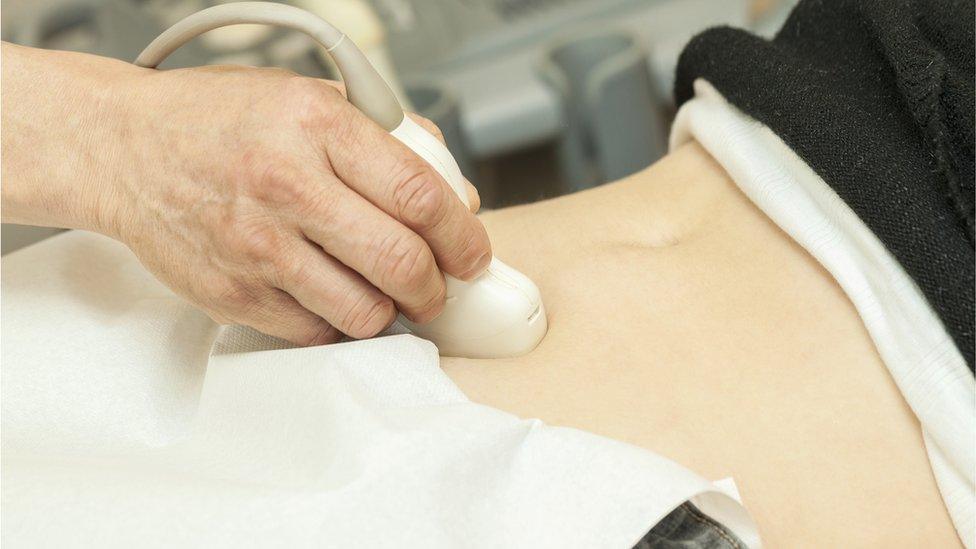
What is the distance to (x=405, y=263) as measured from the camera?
0.61 metres

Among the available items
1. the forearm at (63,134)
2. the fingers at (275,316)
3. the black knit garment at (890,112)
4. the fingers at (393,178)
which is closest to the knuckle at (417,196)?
the fingers at (393,178)

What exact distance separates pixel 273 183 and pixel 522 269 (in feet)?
0.95

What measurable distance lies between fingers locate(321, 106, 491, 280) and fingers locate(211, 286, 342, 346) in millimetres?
108

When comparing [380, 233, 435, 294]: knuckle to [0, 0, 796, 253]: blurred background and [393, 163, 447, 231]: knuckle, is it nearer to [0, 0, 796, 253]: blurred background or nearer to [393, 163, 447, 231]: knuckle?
[393, 163, 447, 231]: knuckle

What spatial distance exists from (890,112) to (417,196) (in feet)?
1.45

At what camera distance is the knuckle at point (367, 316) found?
25.3 inches

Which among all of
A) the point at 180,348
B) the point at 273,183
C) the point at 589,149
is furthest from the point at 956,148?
the point at 589,149

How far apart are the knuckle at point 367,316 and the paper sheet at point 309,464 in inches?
0.5

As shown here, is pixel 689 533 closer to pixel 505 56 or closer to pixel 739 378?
pixel 739 378

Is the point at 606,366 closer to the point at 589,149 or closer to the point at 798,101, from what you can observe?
the point at 798,101

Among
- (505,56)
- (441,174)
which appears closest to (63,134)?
(441,174)

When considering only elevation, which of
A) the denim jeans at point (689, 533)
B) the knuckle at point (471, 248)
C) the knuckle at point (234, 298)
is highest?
the knuckle at point (471, 248)

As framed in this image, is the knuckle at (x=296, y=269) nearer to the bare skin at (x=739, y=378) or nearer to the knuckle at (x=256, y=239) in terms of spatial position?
the knuckle at (x=256, y=239)

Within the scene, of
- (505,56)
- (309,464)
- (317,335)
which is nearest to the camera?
(309,464)
